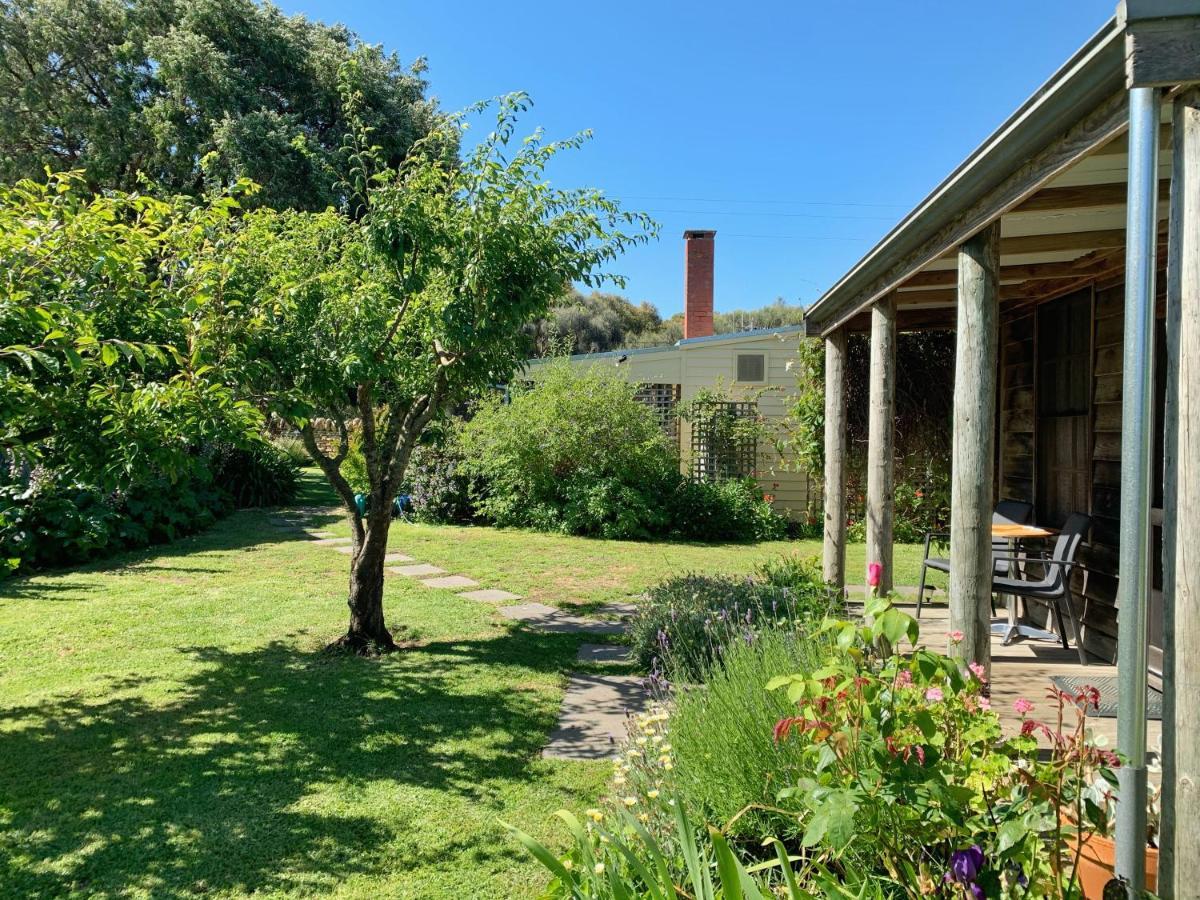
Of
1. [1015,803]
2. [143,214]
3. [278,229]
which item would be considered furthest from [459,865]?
[278,229]

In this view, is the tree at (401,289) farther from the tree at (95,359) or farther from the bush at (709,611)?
the bush at (709,611)

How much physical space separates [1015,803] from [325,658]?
4.84 meters

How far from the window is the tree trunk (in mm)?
9064

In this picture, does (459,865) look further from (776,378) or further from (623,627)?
(776,378)

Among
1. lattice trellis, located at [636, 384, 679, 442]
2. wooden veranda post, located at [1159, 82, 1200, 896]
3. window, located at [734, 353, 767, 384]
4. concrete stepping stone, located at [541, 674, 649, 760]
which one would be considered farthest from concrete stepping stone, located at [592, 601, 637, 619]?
window, located at [734, 353, 767, 384]

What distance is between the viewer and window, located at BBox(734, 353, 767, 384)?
1354cm

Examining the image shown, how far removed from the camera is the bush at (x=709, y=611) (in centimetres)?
466

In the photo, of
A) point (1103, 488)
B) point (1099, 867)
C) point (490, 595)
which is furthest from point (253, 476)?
point (1099, 867)

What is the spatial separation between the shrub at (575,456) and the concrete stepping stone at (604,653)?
19.4 feet

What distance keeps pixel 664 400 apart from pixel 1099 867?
12.4 metres

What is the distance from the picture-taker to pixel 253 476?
1427cm

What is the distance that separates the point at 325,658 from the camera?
5.54 metres

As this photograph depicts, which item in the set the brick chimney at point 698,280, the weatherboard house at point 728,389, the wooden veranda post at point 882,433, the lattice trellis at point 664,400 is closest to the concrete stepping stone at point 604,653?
the wooden veranda post at point 882,433

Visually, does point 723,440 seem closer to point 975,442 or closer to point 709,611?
point 709,611
